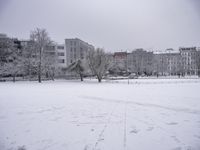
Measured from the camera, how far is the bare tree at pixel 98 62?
46.8 metres

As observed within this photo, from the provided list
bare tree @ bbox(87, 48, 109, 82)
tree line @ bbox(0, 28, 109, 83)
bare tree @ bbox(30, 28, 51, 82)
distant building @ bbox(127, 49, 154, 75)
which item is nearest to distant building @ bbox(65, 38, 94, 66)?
distant building @ bbox(127, 49, 154, 75)

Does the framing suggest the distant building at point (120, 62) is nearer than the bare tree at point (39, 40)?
No

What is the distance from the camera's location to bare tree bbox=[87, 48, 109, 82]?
1843 inches

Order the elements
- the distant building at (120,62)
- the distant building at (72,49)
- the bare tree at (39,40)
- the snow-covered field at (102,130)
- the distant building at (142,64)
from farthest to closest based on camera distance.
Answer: the distant building at (72,49) → the distant building at (142,64) → the distant building at (120,62) → the bare tree at (39,40) → the snow-covered field at (102,130)

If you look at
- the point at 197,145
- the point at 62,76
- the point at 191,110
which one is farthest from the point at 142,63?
the point at 197,145

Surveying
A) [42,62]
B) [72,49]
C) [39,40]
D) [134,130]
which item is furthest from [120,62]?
[134,130]

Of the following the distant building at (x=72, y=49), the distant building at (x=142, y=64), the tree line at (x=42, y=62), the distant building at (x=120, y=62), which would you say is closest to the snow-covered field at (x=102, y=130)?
the tree line at (x=42, y=62)

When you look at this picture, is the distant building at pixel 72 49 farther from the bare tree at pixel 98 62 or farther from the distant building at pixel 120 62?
the bare tree at pixel 98 62

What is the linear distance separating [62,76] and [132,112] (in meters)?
64.8

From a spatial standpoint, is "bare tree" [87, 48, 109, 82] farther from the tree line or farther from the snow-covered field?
the snow-covered field

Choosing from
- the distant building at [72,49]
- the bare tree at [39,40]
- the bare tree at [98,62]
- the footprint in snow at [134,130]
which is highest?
the distant building at [72,49]

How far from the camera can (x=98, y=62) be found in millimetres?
47375

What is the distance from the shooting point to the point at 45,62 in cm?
4916

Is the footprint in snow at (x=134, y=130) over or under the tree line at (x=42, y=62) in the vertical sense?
under
